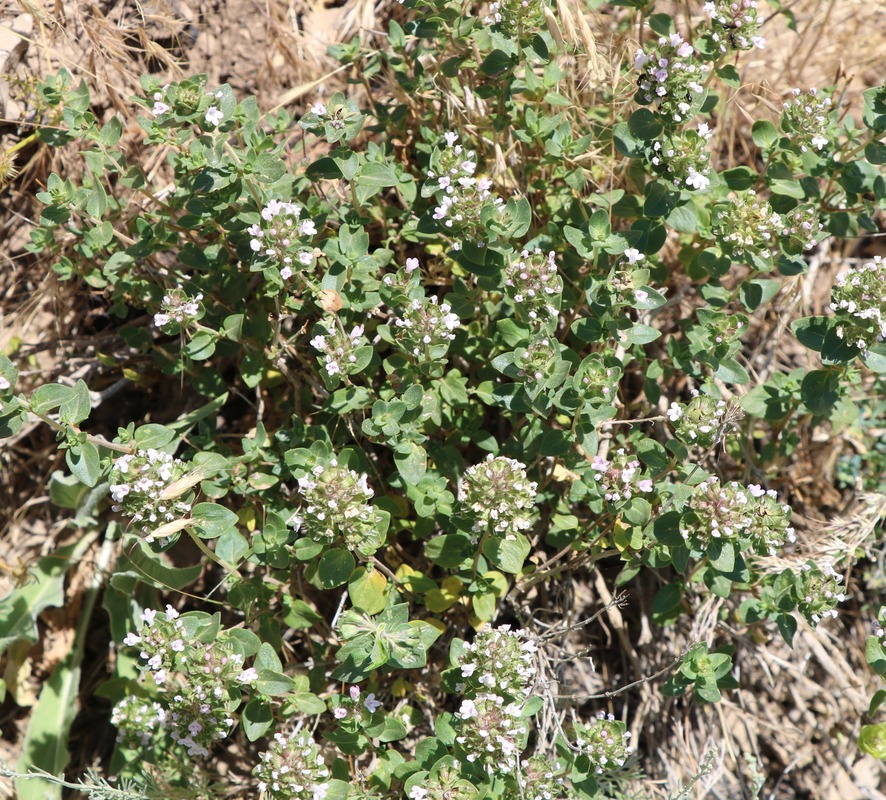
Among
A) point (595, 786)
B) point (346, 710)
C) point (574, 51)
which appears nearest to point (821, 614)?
point (595, 786)

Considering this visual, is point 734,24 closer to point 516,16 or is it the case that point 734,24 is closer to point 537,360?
point 516,16

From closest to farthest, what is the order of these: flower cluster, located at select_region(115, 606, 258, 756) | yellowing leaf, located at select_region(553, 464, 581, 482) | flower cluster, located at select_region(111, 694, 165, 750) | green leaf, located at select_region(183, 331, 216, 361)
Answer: flower cluster, located at select_region(115, 606, 258, 756), green leaf, located at select_region(183, 331, 216, 361), flower cluster, located at select_region(111, 694, 165, 750), yellowing leaf, located at select_region(553, 464, 581, 482)

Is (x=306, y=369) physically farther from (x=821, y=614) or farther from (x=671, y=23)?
(x=821, y=614)

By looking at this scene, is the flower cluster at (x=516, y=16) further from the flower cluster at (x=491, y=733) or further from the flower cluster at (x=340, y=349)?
the flower cluster at (x=491, y=733)

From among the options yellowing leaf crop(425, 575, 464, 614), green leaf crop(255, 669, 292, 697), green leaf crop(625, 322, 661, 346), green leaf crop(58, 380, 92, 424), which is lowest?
green leaf crop(255, 669, 292, 697)

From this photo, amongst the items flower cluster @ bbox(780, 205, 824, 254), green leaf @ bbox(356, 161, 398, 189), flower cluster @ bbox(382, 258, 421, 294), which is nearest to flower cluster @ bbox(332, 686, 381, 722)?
flower cluster @ bbox(382, 258, 421, 294)

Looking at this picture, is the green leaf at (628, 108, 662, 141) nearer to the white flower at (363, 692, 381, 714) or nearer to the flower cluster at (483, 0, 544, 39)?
the flower cluster at (483, 0, 544, 39)

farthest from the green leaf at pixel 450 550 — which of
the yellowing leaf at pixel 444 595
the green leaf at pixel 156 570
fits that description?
the green leaf at pixel 156 570

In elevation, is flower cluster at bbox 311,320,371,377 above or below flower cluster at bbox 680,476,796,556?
above

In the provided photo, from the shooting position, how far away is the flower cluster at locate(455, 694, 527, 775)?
291cm

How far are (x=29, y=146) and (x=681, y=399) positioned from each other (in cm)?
389

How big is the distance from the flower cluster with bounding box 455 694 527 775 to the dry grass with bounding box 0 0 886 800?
3.49 feet

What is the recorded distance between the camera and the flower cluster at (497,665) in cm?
303

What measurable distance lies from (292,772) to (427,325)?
1.72 metres
